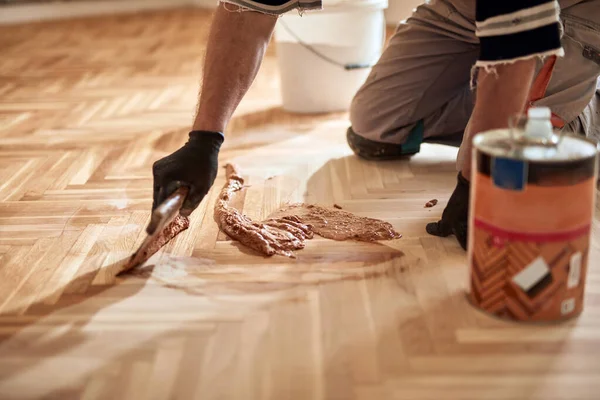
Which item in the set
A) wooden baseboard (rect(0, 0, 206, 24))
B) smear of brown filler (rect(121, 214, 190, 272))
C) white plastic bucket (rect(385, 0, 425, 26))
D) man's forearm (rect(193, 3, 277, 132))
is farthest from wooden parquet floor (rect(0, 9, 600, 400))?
wooden baseboard (rect(0, 0, 206, 24))

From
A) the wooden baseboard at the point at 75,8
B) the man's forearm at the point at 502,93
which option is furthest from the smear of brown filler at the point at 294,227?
the wooden baseboard at the point at 75,8

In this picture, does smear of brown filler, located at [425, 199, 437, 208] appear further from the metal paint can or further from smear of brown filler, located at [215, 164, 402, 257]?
the metal paint can

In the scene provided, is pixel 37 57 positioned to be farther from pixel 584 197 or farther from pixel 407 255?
pixel 584 197

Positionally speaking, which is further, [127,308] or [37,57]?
[37,57]

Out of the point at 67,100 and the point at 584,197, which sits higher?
the point at 584,197

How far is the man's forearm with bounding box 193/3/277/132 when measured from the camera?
1.35 metres

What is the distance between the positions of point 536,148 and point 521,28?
8.9 inches

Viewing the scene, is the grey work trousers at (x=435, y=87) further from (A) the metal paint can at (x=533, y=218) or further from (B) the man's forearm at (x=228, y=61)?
(A) the metal paint can at (x=533, y=218)

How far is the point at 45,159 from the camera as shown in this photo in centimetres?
183

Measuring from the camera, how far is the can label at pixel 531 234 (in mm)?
940

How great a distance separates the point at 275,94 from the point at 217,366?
1.64 m

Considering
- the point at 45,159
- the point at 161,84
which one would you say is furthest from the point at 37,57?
the point at 45,159

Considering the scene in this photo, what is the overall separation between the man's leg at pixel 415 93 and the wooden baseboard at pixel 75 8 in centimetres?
306

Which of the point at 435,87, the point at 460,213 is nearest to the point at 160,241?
the point at 460,213
